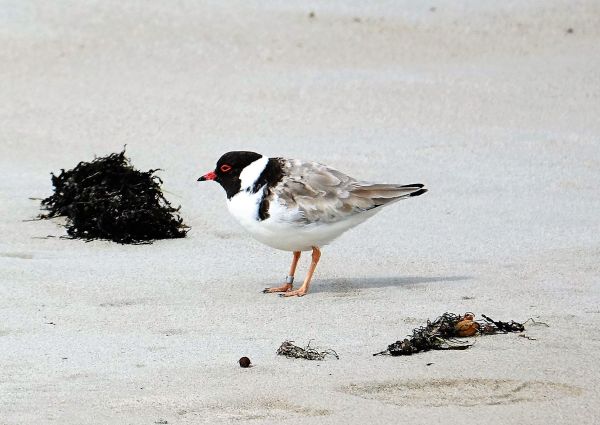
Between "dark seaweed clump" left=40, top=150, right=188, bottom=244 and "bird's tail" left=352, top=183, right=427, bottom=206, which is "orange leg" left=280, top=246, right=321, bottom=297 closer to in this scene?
"bird's tail" left=352, top=183, right=427, bottom=206

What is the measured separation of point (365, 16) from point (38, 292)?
289 inches

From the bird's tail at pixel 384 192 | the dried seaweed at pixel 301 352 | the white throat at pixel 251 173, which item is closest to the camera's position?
the dried seaweed at pixel 301 352

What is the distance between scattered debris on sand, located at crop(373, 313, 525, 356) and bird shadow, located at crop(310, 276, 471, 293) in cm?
102

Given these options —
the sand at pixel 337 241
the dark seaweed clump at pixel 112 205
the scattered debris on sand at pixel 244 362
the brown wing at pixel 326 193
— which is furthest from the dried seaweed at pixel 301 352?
the dark seaweed clump at pixel 112 205

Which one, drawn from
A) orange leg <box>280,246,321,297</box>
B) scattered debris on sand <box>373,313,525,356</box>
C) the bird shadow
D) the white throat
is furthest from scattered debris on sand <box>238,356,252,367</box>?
the white throat

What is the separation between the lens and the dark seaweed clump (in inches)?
293

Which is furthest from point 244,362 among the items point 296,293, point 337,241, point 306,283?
point 337,241

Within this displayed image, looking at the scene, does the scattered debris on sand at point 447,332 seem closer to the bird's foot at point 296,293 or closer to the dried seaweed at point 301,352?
the dried seaweed at point 301,352

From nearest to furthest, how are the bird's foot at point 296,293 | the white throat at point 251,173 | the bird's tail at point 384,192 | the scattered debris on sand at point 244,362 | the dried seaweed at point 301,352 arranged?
the scattered debris on sand at point 244,362 < the dried seaweed at point 301,352 < the bird's foot at point 296,293 < the white throat at point 251,173 < the bird's tail at point 384,192

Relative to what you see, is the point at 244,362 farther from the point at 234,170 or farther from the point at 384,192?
the point at 384,192

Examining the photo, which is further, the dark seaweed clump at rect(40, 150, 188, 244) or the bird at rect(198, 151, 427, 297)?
the dark seaweed clump at rect(40, 150, 188, 244)

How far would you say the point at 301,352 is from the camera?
502cm

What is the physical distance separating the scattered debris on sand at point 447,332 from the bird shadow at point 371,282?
3.35 feet

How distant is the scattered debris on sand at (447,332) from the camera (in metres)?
5.04
